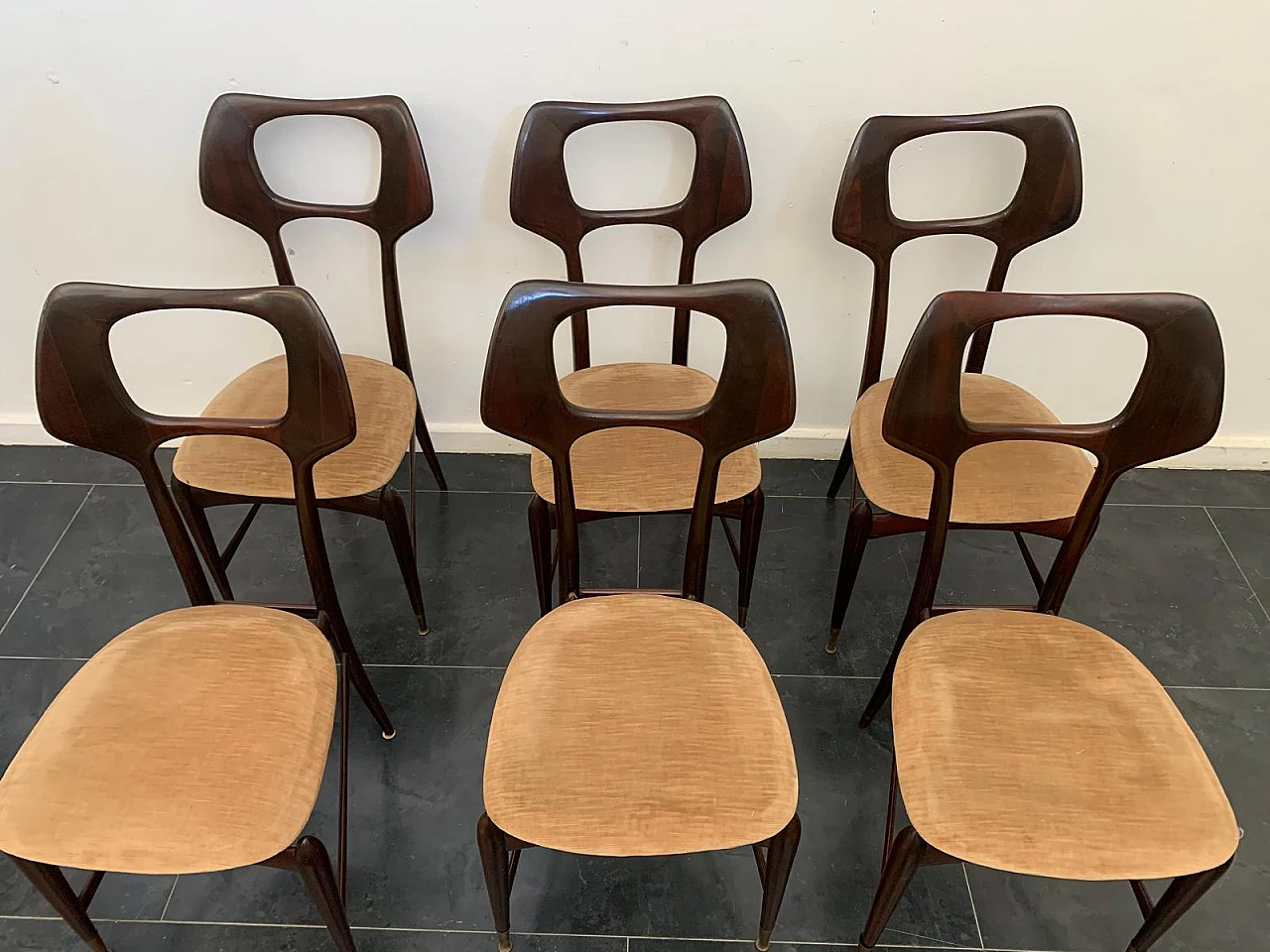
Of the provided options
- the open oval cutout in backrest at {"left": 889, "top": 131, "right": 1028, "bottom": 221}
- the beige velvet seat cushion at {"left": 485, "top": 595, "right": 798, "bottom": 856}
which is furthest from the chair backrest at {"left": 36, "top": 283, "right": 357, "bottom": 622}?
the open oval cutout in backrest at {"left": 889, "top": 131, "right": 1028, "bottom": 221}

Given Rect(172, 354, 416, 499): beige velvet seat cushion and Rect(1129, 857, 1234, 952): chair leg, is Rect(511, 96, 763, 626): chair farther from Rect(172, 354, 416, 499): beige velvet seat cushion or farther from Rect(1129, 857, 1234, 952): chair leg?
Rect(1129, 857, 1234, 952): chair leg

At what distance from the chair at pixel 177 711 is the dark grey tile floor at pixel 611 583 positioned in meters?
0.20

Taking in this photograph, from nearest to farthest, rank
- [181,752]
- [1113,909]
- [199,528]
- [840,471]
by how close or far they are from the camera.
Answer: [181,752] → [1113,909] → [199,528] → [840,471]

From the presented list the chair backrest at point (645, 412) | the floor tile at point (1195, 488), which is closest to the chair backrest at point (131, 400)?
the chair backrest at point (645, 412)

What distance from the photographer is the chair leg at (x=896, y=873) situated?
3.41 ft

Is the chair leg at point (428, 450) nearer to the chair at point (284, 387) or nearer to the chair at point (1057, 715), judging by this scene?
the chair at point (284, 387)

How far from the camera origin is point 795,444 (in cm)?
206

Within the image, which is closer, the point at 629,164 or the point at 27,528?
the point at 629,164

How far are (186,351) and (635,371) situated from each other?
3.35 feet

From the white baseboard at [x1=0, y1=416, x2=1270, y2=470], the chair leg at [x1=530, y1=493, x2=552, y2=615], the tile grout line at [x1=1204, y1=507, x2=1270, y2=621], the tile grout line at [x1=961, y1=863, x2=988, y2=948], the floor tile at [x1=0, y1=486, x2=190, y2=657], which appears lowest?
the tile grout line at [x1=961, y1=863, x2=988, y2=948]

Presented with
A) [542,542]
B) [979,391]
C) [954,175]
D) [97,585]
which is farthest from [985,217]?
[97,585]

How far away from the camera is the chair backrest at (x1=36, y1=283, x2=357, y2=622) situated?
0.99m

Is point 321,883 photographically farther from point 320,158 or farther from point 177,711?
point 320,158

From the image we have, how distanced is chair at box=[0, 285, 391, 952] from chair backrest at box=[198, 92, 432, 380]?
54 cm
